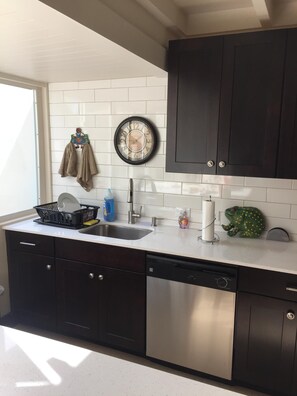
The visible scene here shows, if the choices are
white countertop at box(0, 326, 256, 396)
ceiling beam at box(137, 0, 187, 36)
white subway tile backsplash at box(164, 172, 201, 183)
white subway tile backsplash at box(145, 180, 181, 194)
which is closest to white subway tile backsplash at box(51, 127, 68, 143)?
white subway tile backsplash at box(145, 180, 181, 194)

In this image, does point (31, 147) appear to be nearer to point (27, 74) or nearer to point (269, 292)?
point (27, 74)

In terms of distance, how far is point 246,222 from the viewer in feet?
7.78

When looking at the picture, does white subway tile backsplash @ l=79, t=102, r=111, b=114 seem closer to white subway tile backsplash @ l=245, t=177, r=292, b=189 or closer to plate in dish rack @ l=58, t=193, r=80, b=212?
plate in dish rack @ l=58, t=193, r=80, b=212

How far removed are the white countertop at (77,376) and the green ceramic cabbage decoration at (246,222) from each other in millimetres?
1552

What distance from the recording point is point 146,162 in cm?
273

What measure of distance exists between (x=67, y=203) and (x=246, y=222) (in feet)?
4.95

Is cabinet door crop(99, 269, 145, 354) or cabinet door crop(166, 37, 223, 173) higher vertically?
cabinet door crop(166, 37, 223, 173)

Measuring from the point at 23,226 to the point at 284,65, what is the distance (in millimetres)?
2167

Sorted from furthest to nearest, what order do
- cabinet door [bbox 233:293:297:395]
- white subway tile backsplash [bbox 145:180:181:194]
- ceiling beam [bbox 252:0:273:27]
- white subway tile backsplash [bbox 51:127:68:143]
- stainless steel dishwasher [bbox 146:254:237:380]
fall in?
white subway tile backsplash [bbox 51:127:68:143]
white subway tile backsplash [bbox 145:180:181:194]
stainless steel dishwasher [bbox 146:254:237:380]
cabinet door [bbox 233:293:297:395]
ceiling beam [bbox 252:0:273:27]

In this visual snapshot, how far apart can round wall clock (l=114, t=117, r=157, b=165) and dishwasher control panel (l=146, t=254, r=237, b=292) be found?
35.3 inches

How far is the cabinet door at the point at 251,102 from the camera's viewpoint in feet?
6.43

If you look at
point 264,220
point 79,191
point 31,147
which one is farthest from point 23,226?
point 264,220

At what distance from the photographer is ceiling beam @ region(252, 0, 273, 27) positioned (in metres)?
1.81

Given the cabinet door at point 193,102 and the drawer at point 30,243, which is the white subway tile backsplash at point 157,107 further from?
the drawer at point 30,243
